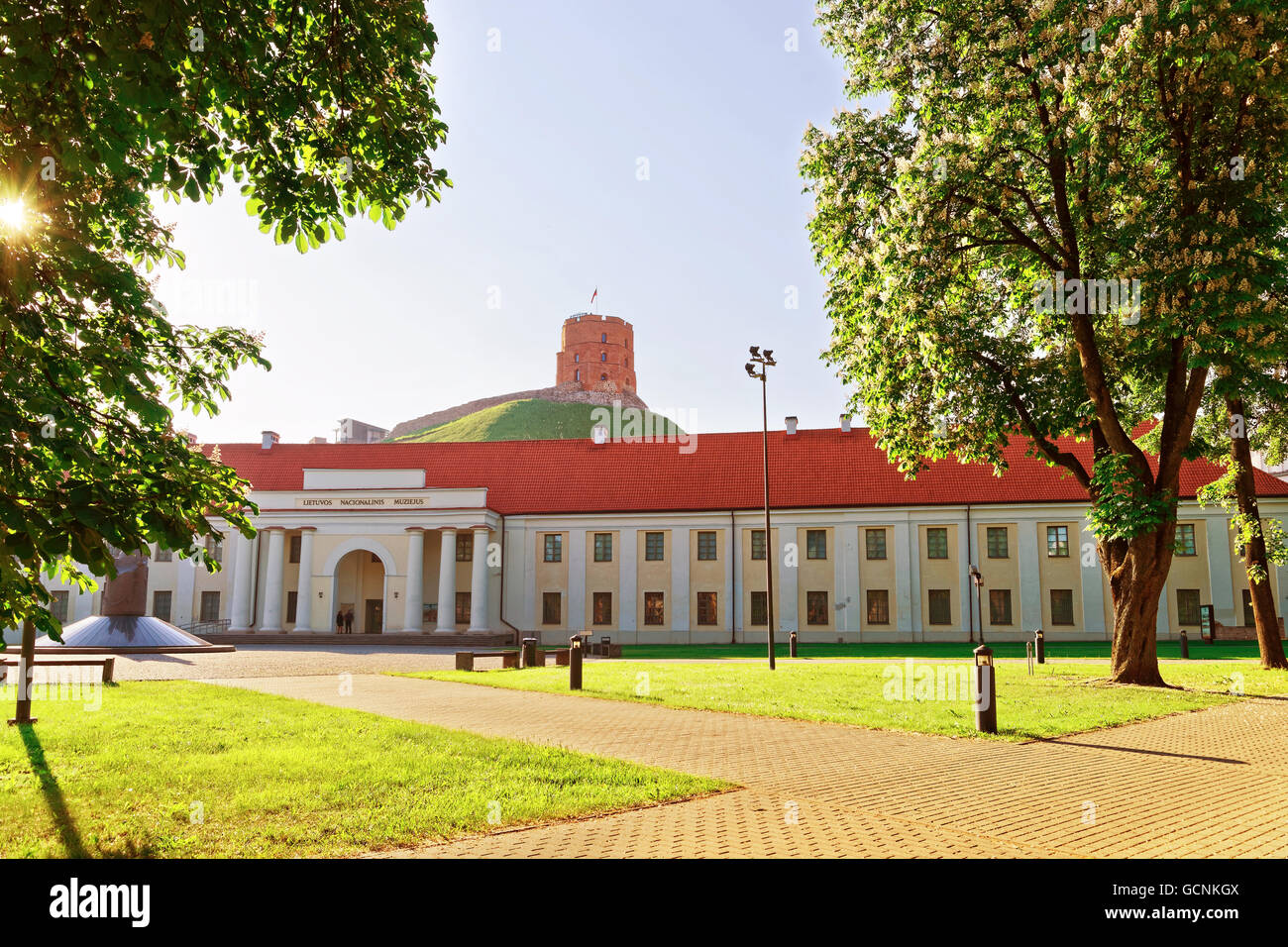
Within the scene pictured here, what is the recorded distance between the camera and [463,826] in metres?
6.26

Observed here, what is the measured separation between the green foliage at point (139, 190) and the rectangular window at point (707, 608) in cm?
3805

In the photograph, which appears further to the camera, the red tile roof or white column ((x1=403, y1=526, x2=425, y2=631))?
white column ((x1=403, y1=526, x2=425, y2=631))

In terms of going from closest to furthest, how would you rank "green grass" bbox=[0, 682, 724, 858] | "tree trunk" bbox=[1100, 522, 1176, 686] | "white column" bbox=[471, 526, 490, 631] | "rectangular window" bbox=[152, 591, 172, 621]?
1. "green grass" bbox=[0, 682, 724, 858]
2. "tree trunk" bbox=[1100, 522, 1176, 686]
3. "white column" bbox=[471, 526, 490, 631]
4. "rectangular window" bbox=[152, 591, 172, 621]

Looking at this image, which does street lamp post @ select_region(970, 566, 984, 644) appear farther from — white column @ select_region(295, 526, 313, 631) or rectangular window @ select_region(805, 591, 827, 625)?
white column @ select_region(295, 526, 313, 631)

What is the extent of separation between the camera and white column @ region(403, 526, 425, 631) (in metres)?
44.1

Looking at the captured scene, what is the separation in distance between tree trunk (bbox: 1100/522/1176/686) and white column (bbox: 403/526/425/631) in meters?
33.6

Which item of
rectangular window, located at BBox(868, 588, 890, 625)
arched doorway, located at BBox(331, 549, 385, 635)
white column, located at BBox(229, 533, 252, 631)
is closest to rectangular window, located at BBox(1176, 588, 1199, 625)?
rectangular window, located at BBox(868, 588, 890, 625)

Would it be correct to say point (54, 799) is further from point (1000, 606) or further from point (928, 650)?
point (1000, 606)

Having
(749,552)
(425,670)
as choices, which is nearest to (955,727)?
(425,670)

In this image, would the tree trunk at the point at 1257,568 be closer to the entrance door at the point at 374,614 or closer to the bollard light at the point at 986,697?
the bollard light at the point at 986,697

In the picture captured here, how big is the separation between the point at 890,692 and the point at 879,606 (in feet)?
91.7

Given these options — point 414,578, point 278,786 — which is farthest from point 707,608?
point 278,786

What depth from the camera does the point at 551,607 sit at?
152 ft

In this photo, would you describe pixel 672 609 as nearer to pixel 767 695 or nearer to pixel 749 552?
pixel 749 552
